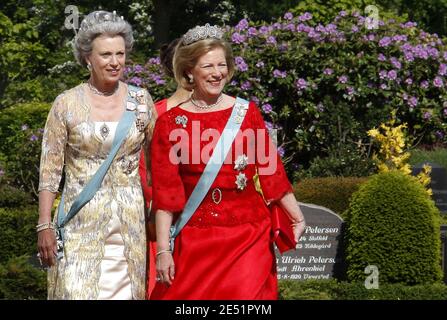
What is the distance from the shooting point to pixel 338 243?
33.8 feet

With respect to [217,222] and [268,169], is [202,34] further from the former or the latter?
[217,222]

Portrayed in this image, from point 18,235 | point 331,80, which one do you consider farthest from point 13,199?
point 331,80

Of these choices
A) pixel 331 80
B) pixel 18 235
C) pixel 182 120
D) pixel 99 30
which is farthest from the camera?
pixel 331 80

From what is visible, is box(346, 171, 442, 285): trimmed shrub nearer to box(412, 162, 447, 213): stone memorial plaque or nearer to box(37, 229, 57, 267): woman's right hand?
box(412, 162, 447, 213): stone memorial plaque

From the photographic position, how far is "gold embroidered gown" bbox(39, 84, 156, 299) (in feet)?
20.8

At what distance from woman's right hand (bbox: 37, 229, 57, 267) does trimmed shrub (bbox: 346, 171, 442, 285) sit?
3.89 meters

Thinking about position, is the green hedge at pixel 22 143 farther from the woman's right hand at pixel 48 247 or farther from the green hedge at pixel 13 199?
the woman's right hand at pixel 48 247

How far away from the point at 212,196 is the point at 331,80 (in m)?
8.59

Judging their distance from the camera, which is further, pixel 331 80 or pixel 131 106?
pixel 331 80

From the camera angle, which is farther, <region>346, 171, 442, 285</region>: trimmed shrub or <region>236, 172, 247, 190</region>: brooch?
<region>346, 171, 442, 285</region>: trimmed shrub

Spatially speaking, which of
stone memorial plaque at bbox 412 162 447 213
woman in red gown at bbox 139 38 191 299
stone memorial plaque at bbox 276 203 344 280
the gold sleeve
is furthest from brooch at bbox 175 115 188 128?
stone memorial plaque at bbox 412 162 447 213

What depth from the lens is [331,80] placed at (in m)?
15.0
